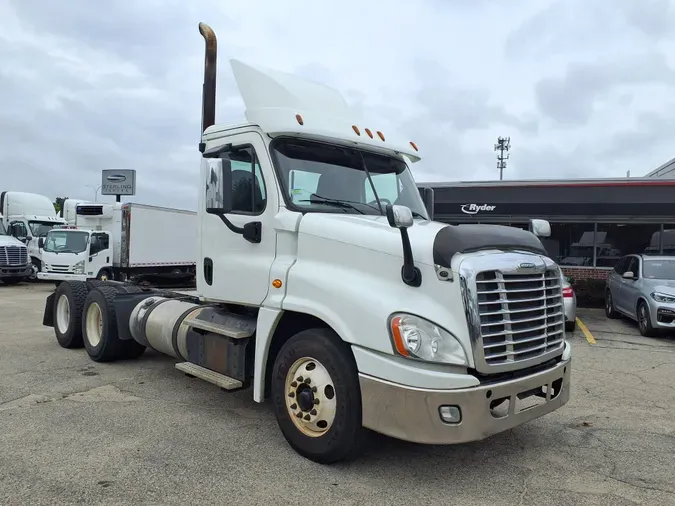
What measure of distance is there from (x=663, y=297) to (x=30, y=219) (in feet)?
72.8

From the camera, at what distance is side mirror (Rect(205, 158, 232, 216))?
4.36 meters

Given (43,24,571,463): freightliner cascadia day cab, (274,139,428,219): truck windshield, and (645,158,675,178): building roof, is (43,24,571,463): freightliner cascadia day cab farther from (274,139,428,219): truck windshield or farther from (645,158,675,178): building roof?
(645,158,675,178): building roof

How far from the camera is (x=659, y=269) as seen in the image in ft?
36.2

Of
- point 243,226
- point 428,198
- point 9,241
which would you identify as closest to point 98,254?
point 9,241

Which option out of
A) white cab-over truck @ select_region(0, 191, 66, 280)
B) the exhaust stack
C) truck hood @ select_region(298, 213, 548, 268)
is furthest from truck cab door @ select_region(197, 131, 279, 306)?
white cab-over truck @ select_region(0, 191, 66, 280)

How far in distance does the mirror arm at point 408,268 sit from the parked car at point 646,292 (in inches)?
331

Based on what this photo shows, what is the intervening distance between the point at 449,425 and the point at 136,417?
118 inches

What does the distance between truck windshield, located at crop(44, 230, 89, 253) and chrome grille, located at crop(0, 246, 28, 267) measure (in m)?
2.37

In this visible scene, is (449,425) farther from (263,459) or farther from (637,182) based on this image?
(637,182)

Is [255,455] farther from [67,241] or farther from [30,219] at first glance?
[30,219]

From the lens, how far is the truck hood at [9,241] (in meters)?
19.5

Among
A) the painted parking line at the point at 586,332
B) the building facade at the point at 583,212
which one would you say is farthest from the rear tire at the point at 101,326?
the building facade at the point at 583,212

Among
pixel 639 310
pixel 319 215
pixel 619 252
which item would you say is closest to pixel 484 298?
pixel 319 215

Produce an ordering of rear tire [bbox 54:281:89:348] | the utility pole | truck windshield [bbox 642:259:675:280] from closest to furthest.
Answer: rear tire [bbox 54:281:89:348] < truck windshield [bbox 642:259:675:280] < the utility pole
